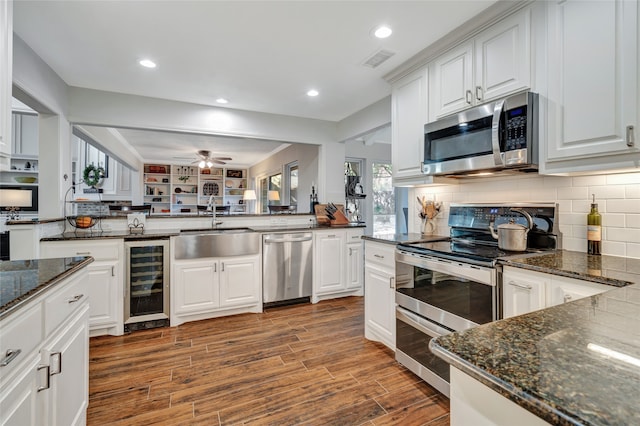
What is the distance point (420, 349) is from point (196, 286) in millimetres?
2283

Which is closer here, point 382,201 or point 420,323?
point 420,323

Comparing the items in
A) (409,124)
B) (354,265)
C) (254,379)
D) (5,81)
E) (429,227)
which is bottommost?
(254,379)

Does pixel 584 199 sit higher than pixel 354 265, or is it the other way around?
pixel 584 199

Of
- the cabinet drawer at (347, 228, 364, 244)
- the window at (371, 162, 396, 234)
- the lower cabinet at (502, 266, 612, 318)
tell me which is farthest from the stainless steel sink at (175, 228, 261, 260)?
the window at (371, 162, 396, 234)

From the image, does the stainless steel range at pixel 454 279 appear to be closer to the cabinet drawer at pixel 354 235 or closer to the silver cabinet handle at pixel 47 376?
the cabinet drawer at pixel 354 235

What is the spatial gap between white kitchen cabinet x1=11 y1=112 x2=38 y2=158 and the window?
5.61 meters

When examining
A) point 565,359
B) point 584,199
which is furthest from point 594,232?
point 565,359

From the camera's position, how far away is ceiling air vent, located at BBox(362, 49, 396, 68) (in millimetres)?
2543

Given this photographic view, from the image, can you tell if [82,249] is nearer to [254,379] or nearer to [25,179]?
[254,379]

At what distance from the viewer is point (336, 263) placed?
3.90 metres

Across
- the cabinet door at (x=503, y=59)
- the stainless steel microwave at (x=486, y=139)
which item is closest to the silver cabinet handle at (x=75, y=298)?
the stainless steel microwave at (x=486, y=139)

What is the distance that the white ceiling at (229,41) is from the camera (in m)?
2.00

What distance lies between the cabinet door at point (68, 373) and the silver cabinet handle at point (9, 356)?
0.20m

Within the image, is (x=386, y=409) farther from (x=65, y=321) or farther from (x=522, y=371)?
(x=65, y=321)
